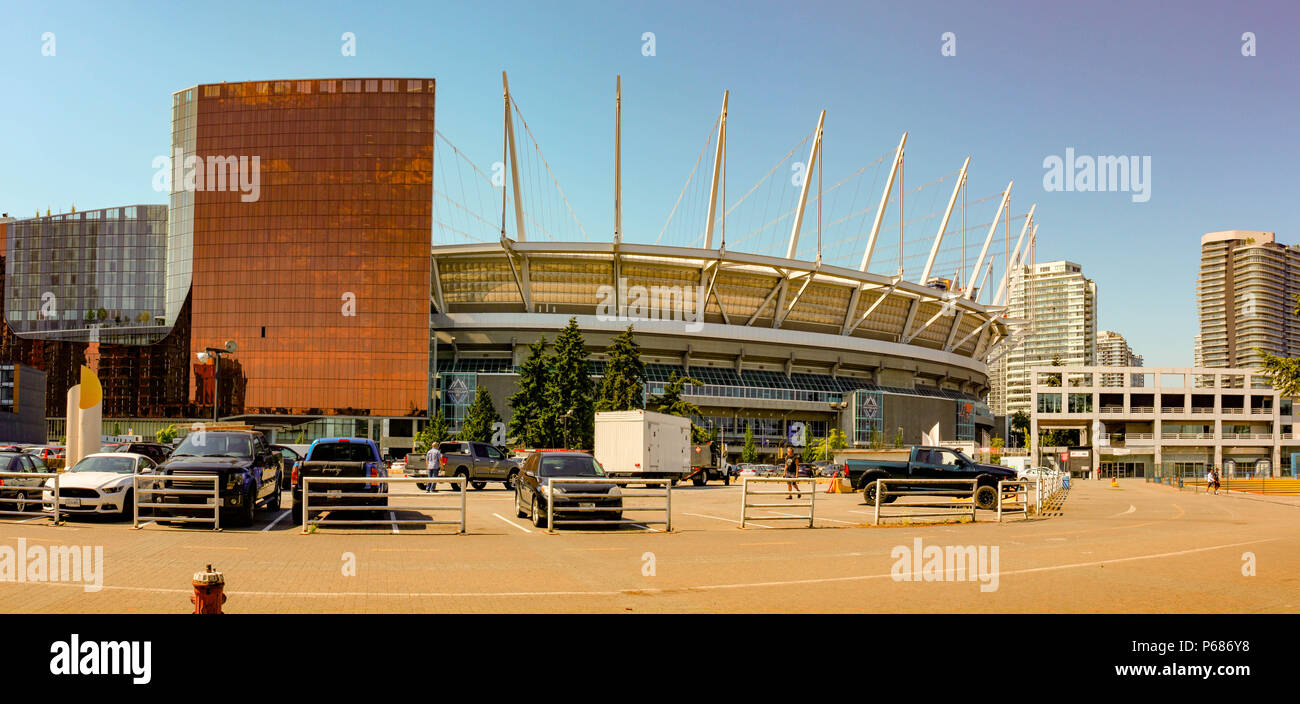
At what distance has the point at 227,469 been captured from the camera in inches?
747

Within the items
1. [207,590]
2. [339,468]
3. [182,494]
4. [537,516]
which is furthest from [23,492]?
[207,590]

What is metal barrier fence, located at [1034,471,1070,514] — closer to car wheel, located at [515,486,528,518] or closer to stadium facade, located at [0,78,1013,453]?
car wheel, located at [515,486,528,518]

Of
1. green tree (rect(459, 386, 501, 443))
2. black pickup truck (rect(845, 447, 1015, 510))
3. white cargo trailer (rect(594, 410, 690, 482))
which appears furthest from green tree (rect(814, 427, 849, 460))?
black pickup truck (rect(845, 447, 1015, 510))

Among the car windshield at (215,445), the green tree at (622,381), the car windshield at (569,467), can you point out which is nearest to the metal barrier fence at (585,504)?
the car windshield at (569,467)

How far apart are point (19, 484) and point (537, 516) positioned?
493 inches

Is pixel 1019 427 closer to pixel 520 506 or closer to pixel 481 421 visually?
pixel 481 421

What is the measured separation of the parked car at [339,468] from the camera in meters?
20.0

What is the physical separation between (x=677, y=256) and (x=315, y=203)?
40.6 metres

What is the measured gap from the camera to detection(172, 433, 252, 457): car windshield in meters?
20.5

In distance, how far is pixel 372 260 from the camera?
318 ft

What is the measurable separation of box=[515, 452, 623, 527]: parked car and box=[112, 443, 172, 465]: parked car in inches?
704

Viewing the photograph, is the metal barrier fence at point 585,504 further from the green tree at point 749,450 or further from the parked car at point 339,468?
the green tree at point 749,450
